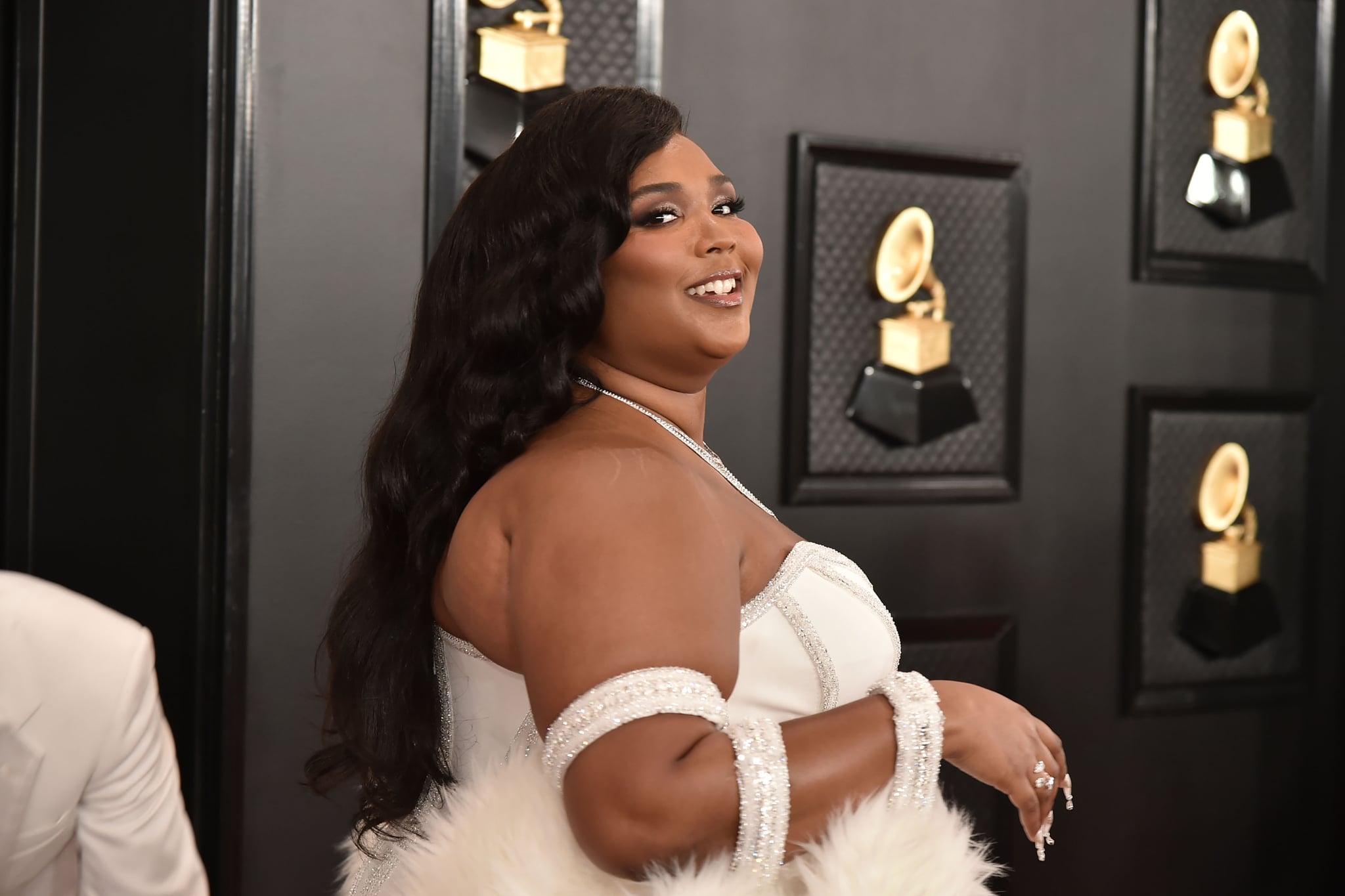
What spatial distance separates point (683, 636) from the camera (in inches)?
37.6

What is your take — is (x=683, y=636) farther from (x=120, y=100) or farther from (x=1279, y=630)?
(x=1279, y=630)

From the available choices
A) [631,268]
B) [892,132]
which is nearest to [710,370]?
[631,268]

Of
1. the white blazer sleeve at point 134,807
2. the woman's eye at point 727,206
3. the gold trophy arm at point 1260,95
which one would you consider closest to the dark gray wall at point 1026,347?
the gold trophy arm at point 1260,95

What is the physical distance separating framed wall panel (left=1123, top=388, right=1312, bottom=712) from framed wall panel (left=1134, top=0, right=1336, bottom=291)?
1.00 ft

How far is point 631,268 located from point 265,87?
106 cm

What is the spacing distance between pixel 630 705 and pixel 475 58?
1580 mm

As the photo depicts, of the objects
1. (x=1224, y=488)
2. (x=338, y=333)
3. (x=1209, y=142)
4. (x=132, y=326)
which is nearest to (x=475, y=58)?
(x=338, y=333)

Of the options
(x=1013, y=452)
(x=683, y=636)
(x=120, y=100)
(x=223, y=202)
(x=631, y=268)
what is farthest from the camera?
(x=1013, y=452)

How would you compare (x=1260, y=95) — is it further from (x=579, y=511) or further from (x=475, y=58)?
(x=579, y=511)

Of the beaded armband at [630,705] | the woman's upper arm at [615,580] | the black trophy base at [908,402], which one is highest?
the black trophy base at [908,402]

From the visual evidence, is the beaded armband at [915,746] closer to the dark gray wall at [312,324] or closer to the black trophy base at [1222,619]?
the dark gray wall at [312,324]

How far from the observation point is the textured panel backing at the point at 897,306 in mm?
2590

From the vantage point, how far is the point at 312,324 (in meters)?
2.07

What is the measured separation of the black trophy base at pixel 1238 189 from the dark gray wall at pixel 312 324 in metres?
1.83
